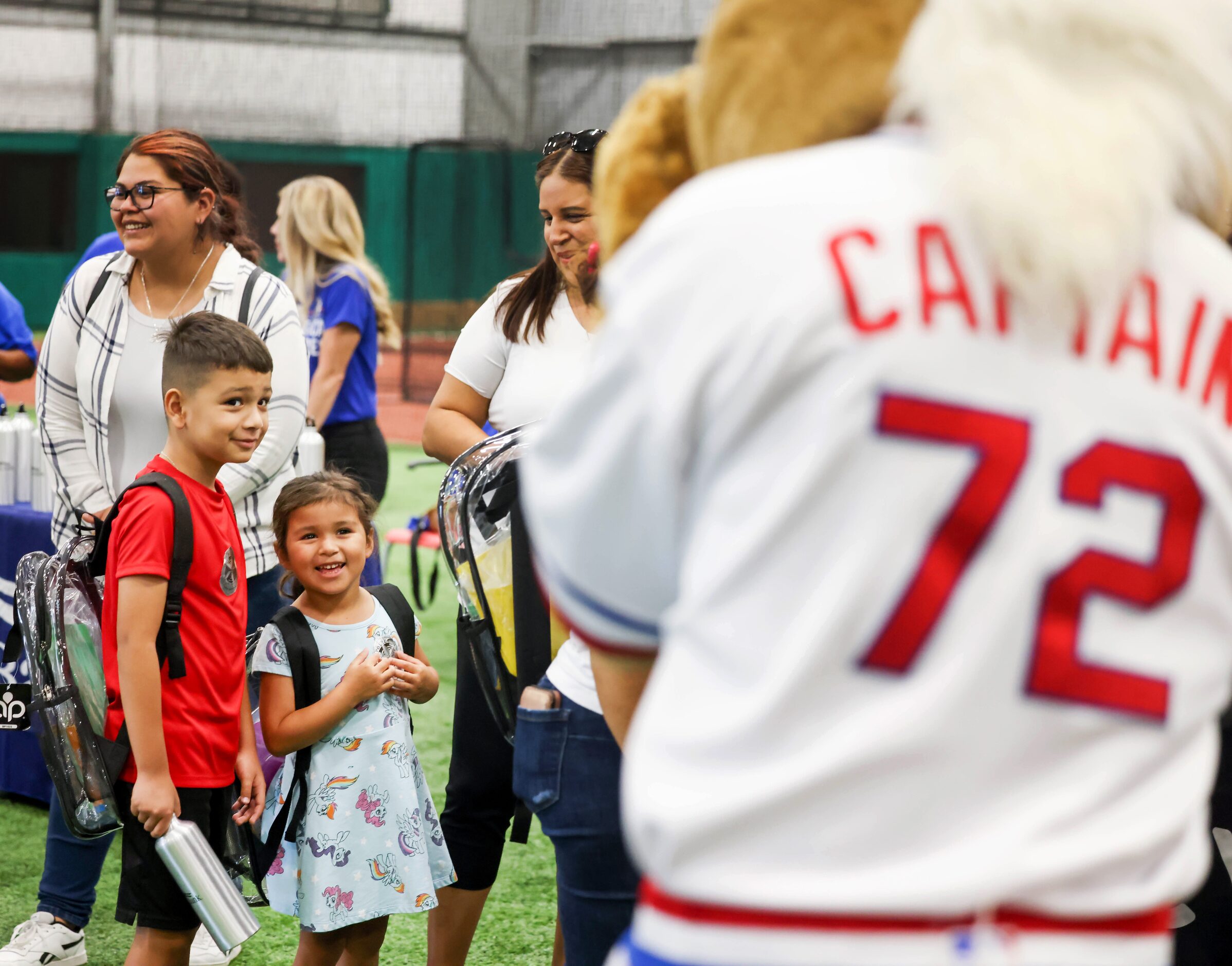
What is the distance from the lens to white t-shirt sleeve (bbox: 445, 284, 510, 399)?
271cm

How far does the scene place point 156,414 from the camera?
9.36ft

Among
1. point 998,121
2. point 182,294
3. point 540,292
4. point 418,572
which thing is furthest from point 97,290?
point 418,572

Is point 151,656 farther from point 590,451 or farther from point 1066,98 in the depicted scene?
point 1066,98

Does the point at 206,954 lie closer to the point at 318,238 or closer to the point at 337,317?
the point at 337,317

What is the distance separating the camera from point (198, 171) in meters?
2.96

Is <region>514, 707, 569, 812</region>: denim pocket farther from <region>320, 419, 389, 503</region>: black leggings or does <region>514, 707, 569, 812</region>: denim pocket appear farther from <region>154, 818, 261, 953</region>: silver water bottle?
<region>320, 419, 389, 503</region>: black leggings

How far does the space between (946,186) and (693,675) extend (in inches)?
14.6

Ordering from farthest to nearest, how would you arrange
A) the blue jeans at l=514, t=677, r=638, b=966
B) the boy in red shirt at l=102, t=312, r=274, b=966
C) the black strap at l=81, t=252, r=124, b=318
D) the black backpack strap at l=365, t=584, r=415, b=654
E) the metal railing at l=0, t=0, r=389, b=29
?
1. the metal railing at l=0, t=0, r=389, b=29
2. the black strap at l=81, t=252, r=124, b=318
3. the black backpack strap at l=365, t=584, r=415, b=654
4. the boy in red shirt at l=102, t=312, r=274, b=966
5. the blue jeans at l=514, t=677, r=638, b=966

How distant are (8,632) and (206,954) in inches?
46.3

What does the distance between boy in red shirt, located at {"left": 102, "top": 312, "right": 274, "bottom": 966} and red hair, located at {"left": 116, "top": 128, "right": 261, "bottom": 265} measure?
22.0 inches

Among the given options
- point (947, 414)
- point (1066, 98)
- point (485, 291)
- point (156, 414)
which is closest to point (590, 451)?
point (947, 414)

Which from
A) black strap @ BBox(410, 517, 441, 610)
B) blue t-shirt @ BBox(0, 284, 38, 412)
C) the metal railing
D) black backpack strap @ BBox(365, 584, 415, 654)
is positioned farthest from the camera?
the metal railing

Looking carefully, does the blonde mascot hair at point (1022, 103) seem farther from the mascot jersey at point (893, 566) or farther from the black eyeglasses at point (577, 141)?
the black eyeglasses at point (577, 141)

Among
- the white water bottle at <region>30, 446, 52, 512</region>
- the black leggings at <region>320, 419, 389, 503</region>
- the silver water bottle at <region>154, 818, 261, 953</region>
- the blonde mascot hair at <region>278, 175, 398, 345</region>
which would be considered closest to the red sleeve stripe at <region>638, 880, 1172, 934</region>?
the silver water bottle at <region>154, 818, 261, 953</region>
